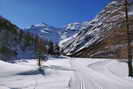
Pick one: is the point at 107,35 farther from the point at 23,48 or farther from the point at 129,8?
the point at 23,48

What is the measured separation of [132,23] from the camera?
16266 millimetres

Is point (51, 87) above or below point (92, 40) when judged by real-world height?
below

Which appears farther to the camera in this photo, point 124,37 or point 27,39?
point 27,39

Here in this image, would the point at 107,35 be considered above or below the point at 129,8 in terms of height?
below

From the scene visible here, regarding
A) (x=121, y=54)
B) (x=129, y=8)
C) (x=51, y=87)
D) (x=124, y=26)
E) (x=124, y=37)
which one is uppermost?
(x=129, y=8)

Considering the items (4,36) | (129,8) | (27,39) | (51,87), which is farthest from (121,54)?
(27,39)

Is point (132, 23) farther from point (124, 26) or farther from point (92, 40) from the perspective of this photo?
point (92, 40)

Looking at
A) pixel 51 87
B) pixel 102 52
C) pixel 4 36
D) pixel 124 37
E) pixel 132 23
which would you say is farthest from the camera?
pixel 102 52

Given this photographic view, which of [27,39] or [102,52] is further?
[102,52]

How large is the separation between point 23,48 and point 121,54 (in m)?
109

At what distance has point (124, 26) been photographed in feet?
56.5

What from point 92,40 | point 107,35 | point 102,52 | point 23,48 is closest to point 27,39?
point 23,48

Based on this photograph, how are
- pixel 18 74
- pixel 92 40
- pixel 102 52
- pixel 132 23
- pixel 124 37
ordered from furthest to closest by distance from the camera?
pixel 92 40 < pixel 102 52 < pixel 124 37 < pixel 132 23 < pixel 18 74

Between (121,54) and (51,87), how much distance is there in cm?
1041
